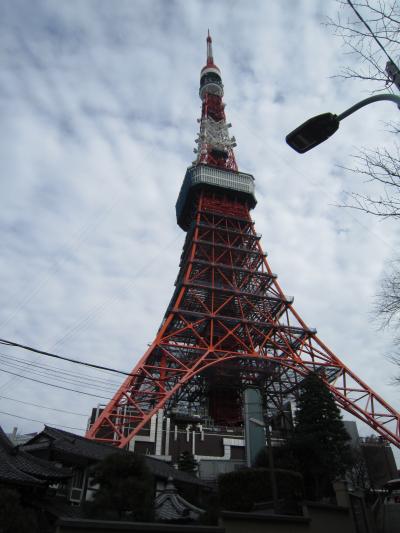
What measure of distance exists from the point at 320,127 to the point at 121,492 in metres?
9.68

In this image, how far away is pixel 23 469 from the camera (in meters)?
11.0

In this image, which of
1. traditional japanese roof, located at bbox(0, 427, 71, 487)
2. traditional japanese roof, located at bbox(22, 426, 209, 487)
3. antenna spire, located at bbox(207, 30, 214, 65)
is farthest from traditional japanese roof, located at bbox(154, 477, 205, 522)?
antenna spire, located at bbox(207, 30, 214, 65)

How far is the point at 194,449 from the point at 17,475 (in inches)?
647

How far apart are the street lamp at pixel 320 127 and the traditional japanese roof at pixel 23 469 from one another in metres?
10.2

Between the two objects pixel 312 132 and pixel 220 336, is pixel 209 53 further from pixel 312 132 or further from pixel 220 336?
pixel 312 132

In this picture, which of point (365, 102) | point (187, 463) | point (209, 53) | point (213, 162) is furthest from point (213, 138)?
point (365, 102)

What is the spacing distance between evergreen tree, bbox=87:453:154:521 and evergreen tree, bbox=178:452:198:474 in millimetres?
11520

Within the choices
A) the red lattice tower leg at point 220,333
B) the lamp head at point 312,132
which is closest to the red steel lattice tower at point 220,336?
the red lattice tower leg at point 220,333

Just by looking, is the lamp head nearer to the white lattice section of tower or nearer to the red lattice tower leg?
the red lattice tower leg

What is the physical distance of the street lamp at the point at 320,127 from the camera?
14.5ft

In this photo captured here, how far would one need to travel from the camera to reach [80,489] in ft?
45.9

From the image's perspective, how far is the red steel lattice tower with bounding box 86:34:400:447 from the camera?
2199 cm

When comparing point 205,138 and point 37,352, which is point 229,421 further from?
point 205,138

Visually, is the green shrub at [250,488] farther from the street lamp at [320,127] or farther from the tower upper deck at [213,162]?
the tower upper deck at [213,162]
